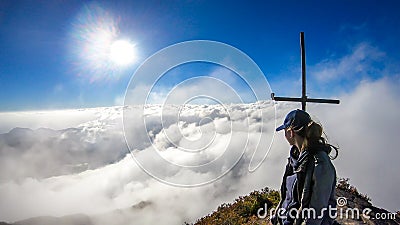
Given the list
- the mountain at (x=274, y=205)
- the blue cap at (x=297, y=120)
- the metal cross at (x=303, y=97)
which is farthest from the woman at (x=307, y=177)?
the mountain at (x=274, y=205)

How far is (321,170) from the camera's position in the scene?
3348 mm

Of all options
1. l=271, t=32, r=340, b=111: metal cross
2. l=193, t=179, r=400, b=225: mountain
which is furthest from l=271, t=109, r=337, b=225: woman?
l=193, t=179, r=400, b=225: mountain

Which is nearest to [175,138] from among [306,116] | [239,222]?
[239,222]

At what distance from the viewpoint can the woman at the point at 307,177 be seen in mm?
3363

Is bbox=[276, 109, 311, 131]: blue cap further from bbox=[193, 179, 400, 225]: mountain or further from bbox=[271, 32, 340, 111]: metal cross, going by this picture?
bbox=[193, 179, 400, 225]: mountain

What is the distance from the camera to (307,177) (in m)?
3.51

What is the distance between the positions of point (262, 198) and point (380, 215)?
168 inches

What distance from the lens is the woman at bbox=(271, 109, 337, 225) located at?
11.0 feet

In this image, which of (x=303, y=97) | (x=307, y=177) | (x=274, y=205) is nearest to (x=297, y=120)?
(x=307, y=177)

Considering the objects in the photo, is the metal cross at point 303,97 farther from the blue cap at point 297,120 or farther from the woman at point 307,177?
the blue cap at point 297,120

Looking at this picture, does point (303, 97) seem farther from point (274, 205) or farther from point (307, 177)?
point (274, 205)

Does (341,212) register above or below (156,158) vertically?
below

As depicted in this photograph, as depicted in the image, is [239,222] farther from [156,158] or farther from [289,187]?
[289,187]

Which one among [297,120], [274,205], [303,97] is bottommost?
[297,120]
